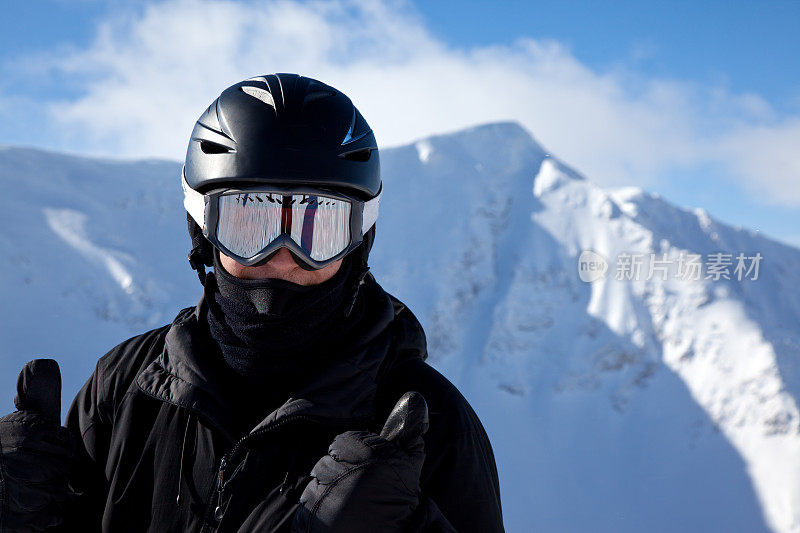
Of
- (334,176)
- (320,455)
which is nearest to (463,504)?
(320,455)

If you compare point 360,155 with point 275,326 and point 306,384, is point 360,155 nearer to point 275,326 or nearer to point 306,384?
point 275,326

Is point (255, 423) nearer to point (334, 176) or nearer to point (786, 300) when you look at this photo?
point (334, 176)

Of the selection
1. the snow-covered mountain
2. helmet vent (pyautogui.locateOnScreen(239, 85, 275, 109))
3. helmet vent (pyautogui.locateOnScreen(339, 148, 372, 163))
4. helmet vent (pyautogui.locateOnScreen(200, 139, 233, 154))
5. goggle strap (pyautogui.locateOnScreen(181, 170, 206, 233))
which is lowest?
the snow-covered mountain

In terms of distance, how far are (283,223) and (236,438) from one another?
58 centimetres

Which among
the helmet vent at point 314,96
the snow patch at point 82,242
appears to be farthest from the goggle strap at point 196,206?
the snow patch at point 82,242

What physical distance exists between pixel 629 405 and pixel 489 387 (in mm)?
5434

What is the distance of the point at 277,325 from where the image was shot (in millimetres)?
1798

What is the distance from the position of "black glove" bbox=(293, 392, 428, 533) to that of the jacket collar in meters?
0.17

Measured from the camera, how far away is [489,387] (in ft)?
86.9

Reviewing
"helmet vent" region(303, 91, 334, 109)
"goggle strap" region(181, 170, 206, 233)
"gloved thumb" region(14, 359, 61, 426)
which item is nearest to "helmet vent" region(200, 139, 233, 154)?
"goggle strap" region(181, 170, 206, 233)

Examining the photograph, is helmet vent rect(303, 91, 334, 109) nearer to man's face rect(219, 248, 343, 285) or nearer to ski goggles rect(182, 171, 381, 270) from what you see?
ski goggles rect(182, 171, 381, 270)

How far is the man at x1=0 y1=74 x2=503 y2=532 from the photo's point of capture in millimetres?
1552

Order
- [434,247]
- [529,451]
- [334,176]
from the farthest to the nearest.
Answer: [434,247], [529,451], [334,176]

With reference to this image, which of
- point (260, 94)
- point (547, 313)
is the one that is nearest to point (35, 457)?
point (260, 94)
